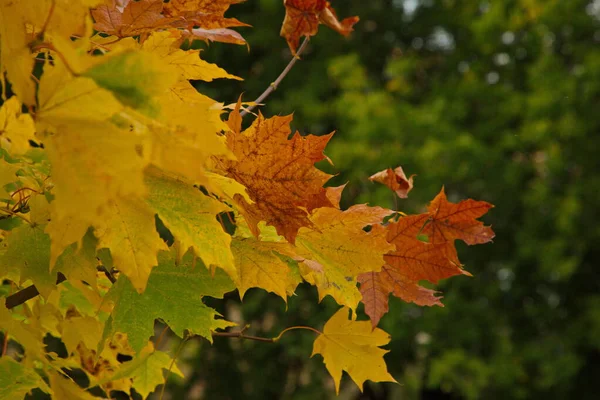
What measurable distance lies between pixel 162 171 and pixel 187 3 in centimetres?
40

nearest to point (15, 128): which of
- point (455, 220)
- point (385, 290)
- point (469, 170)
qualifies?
point (385, 290)

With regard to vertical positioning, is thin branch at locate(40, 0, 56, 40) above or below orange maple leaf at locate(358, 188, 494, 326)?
above

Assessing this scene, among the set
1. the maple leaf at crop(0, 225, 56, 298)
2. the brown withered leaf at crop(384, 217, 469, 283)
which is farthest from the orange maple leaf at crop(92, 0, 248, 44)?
the brown withered leaf at crop(384, 217, 469, 283)

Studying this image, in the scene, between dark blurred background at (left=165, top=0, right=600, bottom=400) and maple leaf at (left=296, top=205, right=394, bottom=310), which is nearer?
maple leaf at (left=296, top=205, right=394, bottom=310)

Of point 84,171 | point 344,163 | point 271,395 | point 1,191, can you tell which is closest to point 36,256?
point 1,191

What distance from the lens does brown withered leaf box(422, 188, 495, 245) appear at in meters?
Answer: 1.33

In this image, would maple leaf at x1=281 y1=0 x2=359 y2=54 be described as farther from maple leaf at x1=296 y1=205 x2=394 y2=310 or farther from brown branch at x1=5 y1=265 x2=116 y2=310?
brown branch at x1=5 y1=265 x2=116 y2=310

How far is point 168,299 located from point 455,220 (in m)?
0.55

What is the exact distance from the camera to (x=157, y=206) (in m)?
0.81

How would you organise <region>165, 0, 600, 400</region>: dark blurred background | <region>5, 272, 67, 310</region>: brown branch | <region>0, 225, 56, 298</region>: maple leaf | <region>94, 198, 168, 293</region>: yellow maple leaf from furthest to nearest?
<region>165, 0, 600, 400</region>: dark blurred background, <region>5, 272, 67, 310</region>: brown branch, <region>0, 225, 56, 298</region>: maple leaf, <region>94, 198, 168, 293</region>: yellow maple leaf

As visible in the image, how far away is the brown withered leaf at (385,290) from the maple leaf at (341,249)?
0.28 ft

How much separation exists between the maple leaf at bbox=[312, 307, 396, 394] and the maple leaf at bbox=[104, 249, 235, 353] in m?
0.27

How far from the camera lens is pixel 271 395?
832 centimetres

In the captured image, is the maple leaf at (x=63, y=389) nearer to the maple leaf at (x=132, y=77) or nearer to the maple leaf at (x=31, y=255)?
the maple leaf at (x=31, y=255)
